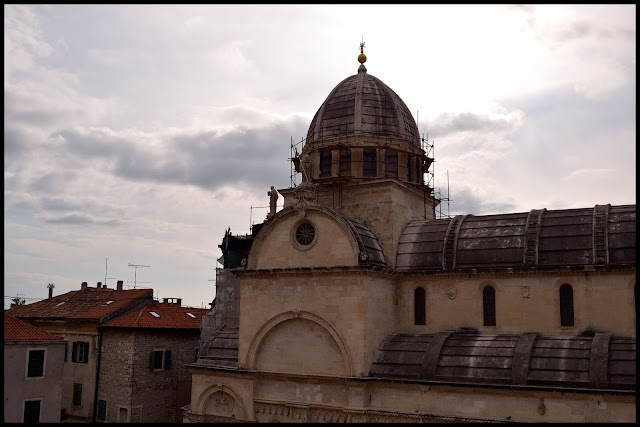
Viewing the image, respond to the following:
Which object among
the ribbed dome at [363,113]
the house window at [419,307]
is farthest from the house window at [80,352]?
the house window at [419,307]

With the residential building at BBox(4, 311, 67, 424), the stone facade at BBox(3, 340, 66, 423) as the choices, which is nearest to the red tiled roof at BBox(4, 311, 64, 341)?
the residential building at BBox(4, 311, 67, 424)

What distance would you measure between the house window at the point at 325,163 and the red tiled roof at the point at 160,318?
50.3 ft

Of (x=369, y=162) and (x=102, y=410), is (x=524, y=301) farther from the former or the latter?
(x=102, y=410)

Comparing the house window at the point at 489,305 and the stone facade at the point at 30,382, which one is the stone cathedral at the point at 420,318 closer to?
the house window at the point at 489,305

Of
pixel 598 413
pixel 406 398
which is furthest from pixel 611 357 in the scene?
pixel 406 398

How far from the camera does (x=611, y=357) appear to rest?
878 inches

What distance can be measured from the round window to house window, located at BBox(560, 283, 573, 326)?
1107 centimetres

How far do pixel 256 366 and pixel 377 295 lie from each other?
670 cm

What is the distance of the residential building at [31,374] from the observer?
3031 cm

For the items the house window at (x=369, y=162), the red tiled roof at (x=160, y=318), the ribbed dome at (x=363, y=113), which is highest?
the ribbed dome at (x=363, y=113)

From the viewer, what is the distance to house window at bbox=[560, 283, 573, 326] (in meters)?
25.2

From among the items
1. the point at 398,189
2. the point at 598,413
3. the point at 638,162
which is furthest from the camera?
the point at 398,189

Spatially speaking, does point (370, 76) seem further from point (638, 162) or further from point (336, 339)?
point (638, 162)

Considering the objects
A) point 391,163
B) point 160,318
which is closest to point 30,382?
point 160,318
